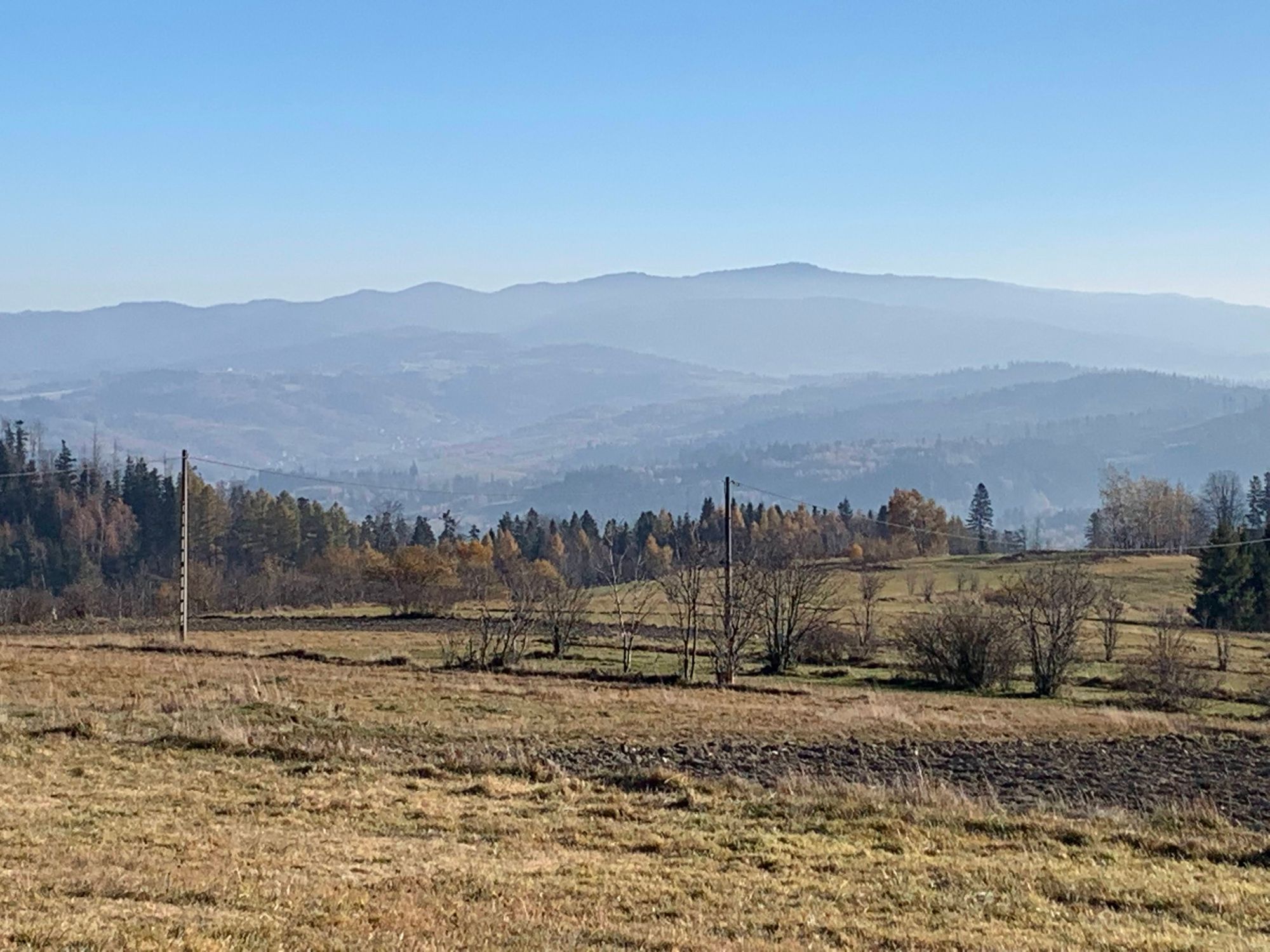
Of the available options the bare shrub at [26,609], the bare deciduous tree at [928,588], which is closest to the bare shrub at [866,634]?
the bare deciduous tree at [928,588]

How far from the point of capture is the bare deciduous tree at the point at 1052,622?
38.3 m

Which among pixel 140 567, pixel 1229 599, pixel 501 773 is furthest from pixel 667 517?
pixel 501 773

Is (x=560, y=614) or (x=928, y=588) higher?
(x=560, y=614)

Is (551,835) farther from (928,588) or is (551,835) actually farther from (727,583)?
(928,588)

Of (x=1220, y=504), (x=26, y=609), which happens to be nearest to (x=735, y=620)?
(x=26, y=609)

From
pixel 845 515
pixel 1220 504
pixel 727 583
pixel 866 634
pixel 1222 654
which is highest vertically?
pixel 1220 504

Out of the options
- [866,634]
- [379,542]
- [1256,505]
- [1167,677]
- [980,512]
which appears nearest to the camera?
[1167,677]

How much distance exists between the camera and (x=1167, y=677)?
3806cm

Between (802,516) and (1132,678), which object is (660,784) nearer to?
(1132,678)

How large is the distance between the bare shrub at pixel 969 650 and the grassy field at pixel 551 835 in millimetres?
11571

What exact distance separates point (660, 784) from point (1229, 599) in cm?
6540

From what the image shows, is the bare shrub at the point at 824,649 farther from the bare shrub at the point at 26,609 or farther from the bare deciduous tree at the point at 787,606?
the bare shrub at the point at 26,609

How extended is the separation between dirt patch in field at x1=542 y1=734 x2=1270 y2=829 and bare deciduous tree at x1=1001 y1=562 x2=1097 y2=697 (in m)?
14.6

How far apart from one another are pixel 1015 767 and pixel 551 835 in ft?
32.0
